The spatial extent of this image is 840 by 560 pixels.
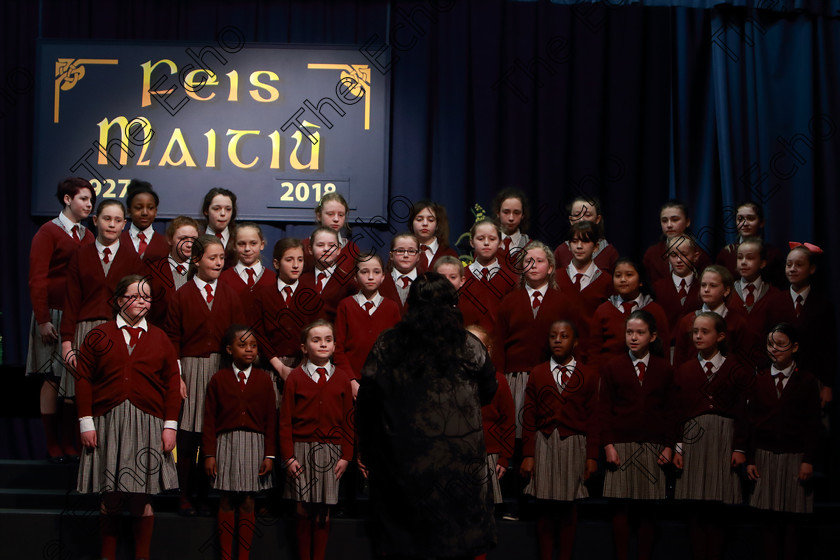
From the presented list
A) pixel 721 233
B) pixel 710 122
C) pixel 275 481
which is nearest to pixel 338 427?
pixel 275 481

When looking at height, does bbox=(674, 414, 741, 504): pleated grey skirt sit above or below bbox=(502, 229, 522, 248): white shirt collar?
below

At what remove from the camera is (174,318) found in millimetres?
4129

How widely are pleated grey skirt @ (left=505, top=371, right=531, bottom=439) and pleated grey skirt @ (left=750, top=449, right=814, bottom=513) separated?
1090 mm

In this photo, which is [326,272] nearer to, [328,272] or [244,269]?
[328,272]

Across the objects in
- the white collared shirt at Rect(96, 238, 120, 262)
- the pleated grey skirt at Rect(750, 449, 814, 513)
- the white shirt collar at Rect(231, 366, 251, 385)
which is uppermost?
the white collared shirt at Rect(96, 238, 120, 262)

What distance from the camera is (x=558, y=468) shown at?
3943 mm

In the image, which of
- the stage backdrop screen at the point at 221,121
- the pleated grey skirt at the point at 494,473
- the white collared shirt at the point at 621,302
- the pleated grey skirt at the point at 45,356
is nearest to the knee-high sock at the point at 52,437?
the pleated grey skirt at the point at 45,356

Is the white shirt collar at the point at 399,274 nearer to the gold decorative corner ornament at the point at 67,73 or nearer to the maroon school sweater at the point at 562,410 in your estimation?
the maroon school sweater at the point at 562,410

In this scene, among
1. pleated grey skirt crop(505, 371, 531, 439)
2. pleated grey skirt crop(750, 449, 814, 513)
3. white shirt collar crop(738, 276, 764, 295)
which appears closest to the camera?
pleated grey skirt crop(750, 449, 814, 513)

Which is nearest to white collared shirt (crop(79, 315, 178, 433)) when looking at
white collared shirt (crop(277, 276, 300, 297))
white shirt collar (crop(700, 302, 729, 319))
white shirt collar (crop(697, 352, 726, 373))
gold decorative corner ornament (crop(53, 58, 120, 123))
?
white collared shirt (crop(277, 276, 300, 297))

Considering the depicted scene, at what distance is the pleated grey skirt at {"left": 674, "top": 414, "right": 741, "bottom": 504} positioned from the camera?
3.99 meters

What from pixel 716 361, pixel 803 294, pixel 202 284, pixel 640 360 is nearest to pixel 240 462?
pixel 202 284

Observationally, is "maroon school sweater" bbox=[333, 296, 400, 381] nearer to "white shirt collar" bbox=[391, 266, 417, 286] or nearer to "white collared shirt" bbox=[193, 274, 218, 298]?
"white shirt collar" bbox=[391, 266, 417, 286]

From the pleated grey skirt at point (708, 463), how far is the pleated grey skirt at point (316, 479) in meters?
1.56
